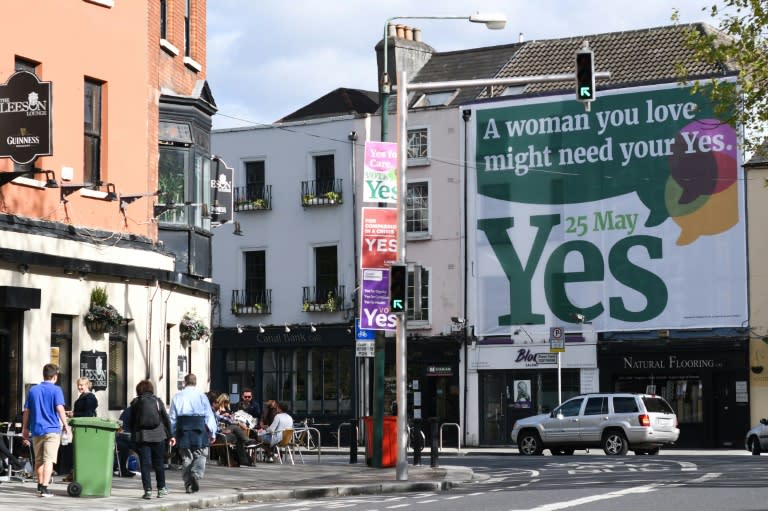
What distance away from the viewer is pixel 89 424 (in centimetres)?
2050

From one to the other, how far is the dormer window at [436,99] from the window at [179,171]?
71.8ft

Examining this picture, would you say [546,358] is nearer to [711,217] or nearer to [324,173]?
[711,217]

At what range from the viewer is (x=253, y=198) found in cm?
5403

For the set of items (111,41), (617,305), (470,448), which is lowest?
(470,448)

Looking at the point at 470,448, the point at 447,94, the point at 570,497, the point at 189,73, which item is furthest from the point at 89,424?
the point at 447,94

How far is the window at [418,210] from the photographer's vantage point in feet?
166

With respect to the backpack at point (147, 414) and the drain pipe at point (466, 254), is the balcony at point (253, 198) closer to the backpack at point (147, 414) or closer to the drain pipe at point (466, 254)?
the drain pipe at point (466, 254)

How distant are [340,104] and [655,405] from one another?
2382 cm

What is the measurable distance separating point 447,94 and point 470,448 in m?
12.3

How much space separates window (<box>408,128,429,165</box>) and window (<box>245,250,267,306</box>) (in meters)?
6.81

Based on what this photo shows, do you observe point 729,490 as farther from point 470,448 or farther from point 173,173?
point 470,448

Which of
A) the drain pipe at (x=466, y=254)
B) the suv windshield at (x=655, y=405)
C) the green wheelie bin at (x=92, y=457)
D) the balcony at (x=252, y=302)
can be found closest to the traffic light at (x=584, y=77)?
the green wheelie bin at (x=92, y=457)

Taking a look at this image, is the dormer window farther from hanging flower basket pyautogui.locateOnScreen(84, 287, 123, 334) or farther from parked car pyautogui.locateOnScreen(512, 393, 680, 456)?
hanging flower basket pyautogui.locateOnScreen(84, 287, 123, 334)

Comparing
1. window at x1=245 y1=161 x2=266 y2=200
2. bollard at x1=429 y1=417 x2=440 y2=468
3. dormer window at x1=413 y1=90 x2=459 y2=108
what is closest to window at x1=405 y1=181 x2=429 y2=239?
dormer window at x1=413 y1=90 x2=459 y2=108
